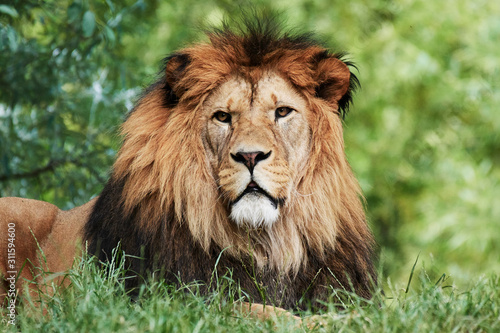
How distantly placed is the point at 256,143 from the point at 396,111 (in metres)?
9.20

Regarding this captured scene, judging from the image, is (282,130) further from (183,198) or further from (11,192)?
(11,192)

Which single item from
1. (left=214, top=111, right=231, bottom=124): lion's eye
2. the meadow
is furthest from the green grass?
(left=214, top=111, right=231, bottom=124): lion's eye

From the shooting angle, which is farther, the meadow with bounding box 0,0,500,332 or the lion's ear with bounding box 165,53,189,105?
the lion's ear with bounding box 165,53,189,105

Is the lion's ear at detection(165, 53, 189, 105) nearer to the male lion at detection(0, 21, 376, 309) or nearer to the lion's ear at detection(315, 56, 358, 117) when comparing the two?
the male lion at detection(0, 21, 376, 309)

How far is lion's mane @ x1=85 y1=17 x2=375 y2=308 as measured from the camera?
3.93m

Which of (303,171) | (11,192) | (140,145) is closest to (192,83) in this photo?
(140,145)

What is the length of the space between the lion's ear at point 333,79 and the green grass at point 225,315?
1.32m

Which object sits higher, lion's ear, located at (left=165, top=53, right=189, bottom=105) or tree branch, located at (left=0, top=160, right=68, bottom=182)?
lion's ear, located at (left=165, top=53, right=189, bottom=105)

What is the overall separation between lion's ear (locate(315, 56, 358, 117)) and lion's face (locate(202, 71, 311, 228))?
18cm

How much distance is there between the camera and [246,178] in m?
3.71

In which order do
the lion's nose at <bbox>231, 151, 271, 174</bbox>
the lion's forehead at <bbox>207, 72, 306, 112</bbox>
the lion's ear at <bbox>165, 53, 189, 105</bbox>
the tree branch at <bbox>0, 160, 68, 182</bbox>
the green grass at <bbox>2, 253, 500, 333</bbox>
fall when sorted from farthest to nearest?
1. the tree branch at <bbox>0, 160, 68, 182</bbox>
2. the lion's ear at <bbox>165, 53, 189, 105</bbox>
3. the lion's forehead at <bbox>207, 72, 306, 112</bbox>
4. the lion's nose at <bbox>231, 151, 271, 174</bbox>
5. the green grass at <bbox>2, 253, 500, 333</bbox>

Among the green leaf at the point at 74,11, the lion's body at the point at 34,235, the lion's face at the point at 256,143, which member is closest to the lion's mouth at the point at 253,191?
the lion's face at the point at 256,143

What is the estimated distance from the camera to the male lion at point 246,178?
3857 millimetres

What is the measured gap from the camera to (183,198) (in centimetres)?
399
